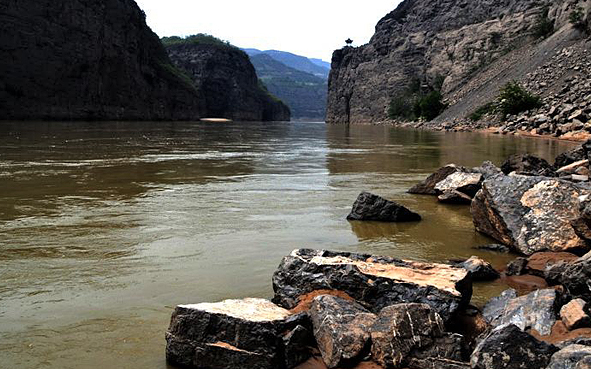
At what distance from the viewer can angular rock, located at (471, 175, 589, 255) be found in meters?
6.07

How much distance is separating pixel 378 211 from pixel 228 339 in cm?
479

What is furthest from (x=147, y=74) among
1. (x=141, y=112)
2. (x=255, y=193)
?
(x=255, y=193)

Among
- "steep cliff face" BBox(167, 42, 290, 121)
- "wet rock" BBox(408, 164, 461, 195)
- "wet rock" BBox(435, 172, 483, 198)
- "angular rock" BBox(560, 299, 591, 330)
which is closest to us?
"angular rock" BBox(560, 299, 591, 330)

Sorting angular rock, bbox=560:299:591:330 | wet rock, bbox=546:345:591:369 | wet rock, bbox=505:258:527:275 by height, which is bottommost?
wet rock, bbox=505:258:527:275

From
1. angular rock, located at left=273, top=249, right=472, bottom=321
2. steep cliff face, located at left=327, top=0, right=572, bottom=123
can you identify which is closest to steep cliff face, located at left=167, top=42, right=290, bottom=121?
steep cliff face, located at left=327, top=0, right=572, bottom=123

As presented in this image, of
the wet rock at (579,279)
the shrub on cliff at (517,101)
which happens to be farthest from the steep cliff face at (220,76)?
the wet rock at (579,279)

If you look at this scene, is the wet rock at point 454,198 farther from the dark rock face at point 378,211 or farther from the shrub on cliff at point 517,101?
the shrub on cliff at point 517,101

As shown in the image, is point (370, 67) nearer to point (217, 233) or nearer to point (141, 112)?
point (141, 112)

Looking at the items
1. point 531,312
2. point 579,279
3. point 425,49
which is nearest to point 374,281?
point 531,312

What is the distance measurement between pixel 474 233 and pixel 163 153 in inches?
540

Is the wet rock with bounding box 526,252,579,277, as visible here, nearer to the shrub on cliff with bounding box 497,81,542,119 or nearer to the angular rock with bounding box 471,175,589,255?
the angular rock with bounding box 471,175,589,255

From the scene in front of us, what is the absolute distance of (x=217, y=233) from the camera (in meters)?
6.91

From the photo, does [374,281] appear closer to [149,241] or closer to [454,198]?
[149,241]

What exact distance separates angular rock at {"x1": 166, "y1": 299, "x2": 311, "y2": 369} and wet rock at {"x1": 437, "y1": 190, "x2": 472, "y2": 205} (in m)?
6.54
